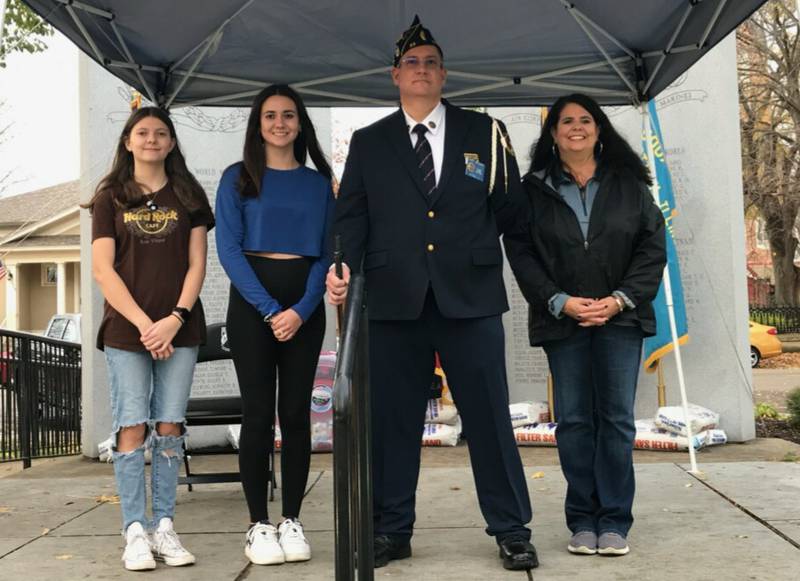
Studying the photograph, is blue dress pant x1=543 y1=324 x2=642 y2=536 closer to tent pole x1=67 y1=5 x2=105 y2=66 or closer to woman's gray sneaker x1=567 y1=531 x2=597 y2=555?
woman's gray sneaker x1=567 y1=531 x2=597 y2=555

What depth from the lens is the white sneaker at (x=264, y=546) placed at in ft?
13.2

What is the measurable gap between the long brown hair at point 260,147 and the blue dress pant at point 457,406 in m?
0.85

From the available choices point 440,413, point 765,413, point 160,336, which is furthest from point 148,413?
point 765,413

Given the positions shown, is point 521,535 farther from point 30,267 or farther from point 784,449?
point 30,267

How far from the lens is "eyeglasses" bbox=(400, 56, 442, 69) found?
397cm

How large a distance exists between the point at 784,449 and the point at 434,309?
14.5 feet

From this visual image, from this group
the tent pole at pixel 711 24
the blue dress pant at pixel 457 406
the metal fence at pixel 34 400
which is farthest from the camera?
the metal fence at pixel 34 400

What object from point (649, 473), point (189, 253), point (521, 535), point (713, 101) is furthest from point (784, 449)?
point (189, 253)

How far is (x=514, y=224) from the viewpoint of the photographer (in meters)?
4.15

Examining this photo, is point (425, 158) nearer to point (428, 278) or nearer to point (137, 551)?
point (428, 278)

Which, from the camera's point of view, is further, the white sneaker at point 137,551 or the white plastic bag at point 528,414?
the white plastic bag at point 528,414

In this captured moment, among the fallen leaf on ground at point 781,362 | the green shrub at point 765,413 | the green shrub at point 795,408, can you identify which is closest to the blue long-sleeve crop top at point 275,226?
A: the green shrub at point 795,408

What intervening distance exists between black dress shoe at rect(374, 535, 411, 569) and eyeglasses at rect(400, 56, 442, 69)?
6.64 ft

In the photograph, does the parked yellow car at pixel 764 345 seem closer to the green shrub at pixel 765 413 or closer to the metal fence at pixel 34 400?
the green shrub at pixel 765 413
